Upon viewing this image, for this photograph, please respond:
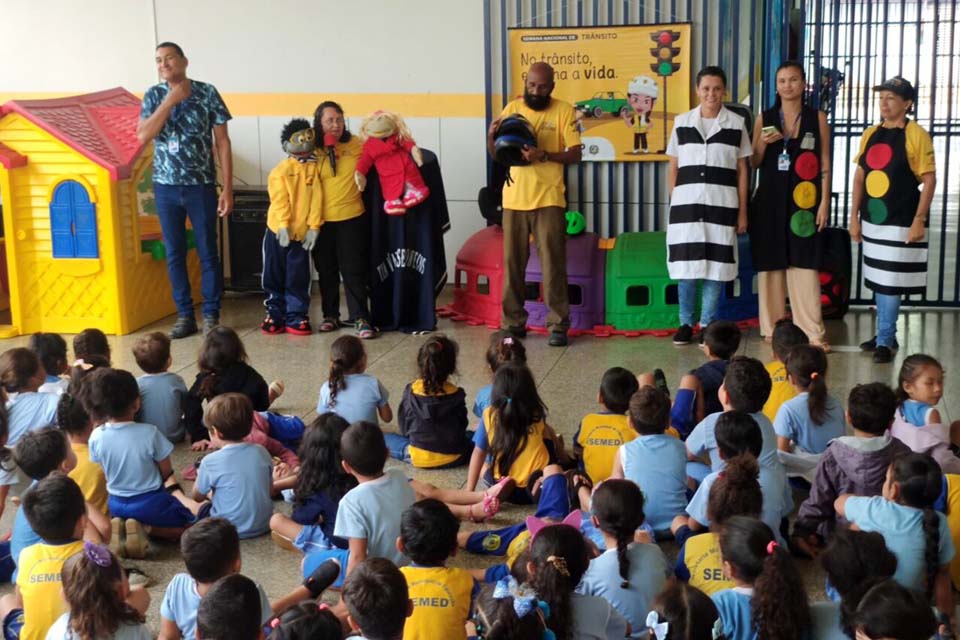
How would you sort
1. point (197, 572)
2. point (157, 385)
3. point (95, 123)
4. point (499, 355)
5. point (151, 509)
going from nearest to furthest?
point (197, 572)
point (151, 509)
point (499, 355)
point (157, 385)
point (95, 123)

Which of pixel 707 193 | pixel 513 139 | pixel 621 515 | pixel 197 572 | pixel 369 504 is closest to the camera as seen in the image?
pixel 197 572

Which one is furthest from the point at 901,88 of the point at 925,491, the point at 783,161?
the point at 925,491

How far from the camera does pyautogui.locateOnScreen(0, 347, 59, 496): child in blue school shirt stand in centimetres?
503

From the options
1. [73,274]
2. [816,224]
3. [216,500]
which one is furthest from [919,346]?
[73,274]

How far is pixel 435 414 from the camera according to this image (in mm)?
5379

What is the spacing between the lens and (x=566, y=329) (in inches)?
306

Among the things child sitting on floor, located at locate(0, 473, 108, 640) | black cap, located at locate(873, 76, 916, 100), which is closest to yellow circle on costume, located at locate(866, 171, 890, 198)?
black cap, located at locate(873, 76, 916, 100)

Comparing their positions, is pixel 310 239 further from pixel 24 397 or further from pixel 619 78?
pixel 24 397

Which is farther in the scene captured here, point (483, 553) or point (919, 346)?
point (919, 346)

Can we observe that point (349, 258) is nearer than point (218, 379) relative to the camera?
No

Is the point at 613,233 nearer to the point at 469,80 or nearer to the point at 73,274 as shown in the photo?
the point at 469,80

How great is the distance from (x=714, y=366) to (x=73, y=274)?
4.60 meters

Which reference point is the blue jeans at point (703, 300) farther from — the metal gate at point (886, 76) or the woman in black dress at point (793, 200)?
the metal gate at point (886, 76)

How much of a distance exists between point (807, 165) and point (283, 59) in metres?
4.26
